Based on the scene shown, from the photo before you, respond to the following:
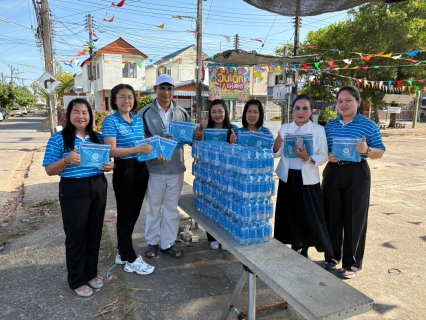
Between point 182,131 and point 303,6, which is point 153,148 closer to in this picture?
point 182,131

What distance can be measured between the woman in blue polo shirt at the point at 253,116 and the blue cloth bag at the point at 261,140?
28 centimetres

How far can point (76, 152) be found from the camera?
2604 millimetres

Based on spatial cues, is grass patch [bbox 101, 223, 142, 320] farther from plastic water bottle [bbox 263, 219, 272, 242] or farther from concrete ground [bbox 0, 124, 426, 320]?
plastic water bottle [bbox 263, 219, 272, 242]

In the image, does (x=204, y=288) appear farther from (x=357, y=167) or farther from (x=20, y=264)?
(x=20, y=264)

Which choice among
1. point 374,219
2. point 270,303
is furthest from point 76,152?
point 374,219

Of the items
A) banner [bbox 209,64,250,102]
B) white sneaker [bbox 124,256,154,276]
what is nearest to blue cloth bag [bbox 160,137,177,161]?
white sneaker [bbox 124,256,154,276]

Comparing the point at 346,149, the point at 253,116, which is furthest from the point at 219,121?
the point at 346,149

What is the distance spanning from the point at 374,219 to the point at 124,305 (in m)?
3.99

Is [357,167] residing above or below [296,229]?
above

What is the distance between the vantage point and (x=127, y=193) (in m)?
3.21

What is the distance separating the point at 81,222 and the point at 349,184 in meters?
2.51

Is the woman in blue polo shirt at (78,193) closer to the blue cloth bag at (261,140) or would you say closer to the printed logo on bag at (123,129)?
the printed logo on bag at (123,129)

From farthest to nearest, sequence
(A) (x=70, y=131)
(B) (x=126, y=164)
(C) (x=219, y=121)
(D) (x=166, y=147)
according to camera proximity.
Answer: (C) (x=219, y=121) < (B) (x=126, y=164) < (D) (x=166, y=147) < (A) (x=70, y=131)

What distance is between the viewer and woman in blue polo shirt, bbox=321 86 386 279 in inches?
120
